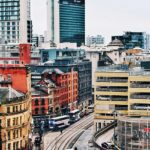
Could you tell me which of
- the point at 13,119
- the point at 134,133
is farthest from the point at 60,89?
the point at 134,133

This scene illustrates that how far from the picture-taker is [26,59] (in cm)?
19575

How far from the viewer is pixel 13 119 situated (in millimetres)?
123125

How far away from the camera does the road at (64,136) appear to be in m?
148

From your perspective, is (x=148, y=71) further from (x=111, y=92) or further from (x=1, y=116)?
(x=1, y=116)

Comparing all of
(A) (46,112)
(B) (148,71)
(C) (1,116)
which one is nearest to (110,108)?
(B) (148,71)

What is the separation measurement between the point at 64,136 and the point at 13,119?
133 ft

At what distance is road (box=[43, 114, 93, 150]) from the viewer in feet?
487

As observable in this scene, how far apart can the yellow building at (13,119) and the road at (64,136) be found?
65.9ft

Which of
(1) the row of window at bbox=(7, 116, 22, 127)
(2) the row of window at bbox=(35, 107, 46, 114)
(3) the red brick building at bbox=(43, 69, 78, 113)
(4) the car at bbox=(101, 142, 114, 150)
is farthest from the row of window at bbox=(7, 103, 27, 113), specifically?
(3) the red brick building at bbox=(43, 69, 78, 113)

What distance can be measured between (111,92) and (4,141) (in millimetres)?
40560

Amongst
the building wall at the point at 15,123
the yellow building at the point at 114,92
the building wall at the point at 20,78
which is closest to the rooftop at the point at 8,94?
the building wall at the point at 15,123

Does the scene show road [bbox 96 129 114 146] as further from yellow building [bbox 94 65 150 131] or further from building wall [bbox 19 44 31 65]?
building wall [bbox 19 44 31 65]

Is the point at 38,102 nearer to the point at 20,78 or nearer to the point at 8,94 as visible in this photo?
the point at 20,78

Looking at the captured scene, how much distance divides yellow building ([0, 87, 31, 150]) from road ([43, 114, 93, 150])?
20074 mm
